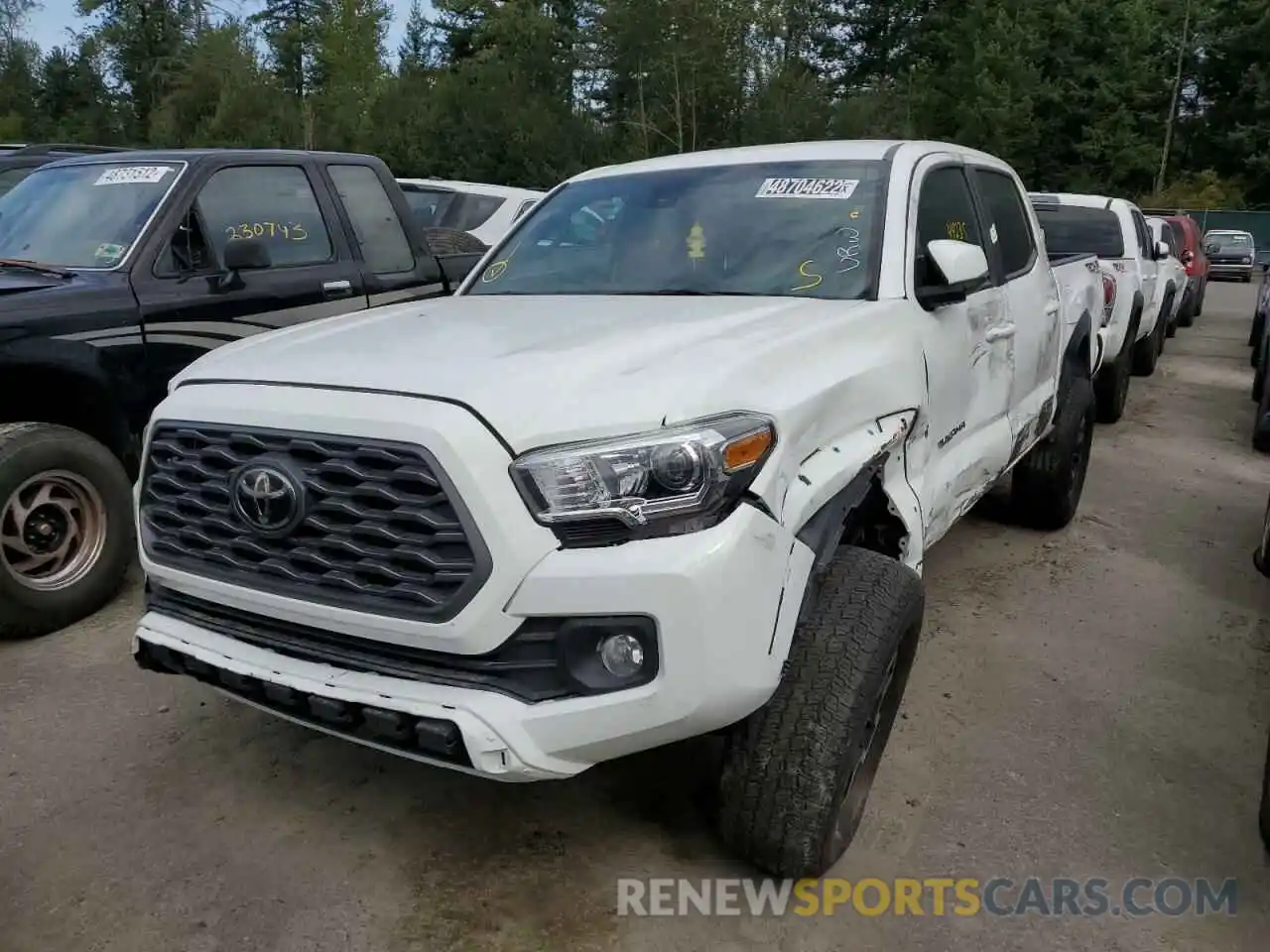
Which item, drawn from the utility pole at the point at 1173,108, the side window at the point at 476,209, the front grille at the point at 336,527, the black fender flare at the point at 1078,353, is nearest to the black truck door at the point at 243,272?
the front grille at the point at 336,527

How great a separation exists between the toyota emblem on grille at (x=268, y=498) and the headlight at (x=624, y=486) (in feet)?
1.79

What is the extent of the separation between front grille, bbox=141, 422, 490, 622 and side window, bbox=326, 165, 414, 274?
308 centimetres

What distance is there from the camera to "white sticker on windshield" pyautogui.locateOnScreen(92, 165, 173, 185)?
190 inches

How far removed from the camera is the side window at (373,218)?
5.55m

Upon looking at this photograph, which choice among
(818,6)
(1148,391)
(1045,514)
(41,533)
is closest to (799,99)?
(818,6)

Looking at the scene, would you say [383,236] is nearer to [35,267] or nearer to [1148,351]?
[35,267]

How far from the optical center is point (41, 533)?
13.8 feet

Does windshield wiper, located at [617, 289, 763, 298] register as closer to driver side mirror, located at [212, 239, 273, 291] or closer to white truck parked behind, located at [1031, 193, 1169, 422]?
driver side mirror, located at [212, 239, 273, 291]

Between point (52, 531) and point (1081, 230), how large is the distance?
8.58 metres

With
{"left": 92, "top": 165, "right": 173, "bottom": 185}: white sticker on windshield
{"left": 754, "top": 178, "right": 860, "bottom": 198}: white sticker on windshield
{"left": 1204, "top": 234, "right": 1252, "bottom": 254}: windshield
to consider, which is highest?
{"left": 92, "top": 165, "right": 173, "bottom": 185}: white sticker on windshield

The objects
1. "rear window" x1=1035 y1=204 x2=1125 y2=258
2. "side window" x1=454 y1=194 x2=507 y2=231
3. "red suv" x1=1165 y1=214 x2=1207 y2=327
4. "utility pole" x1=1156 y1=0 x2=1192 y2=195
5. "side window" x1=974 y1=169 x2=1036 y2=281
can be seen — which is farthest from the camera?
"utility pole" x1=1156 y1=0 x2=1192 y2=195

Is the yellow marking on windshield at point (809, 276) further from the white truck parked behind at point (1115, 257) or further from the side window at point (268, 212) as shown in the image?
the white truck parked behind at point (1115, 257)

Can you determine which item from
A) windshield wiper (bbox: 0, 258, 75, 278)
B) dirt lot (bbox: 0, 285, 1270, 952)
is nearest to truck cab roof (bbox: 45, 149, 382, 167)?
windshield wiper (bbox: 0, 258, 75, 278)

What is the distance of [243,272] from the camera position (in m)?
4.90
